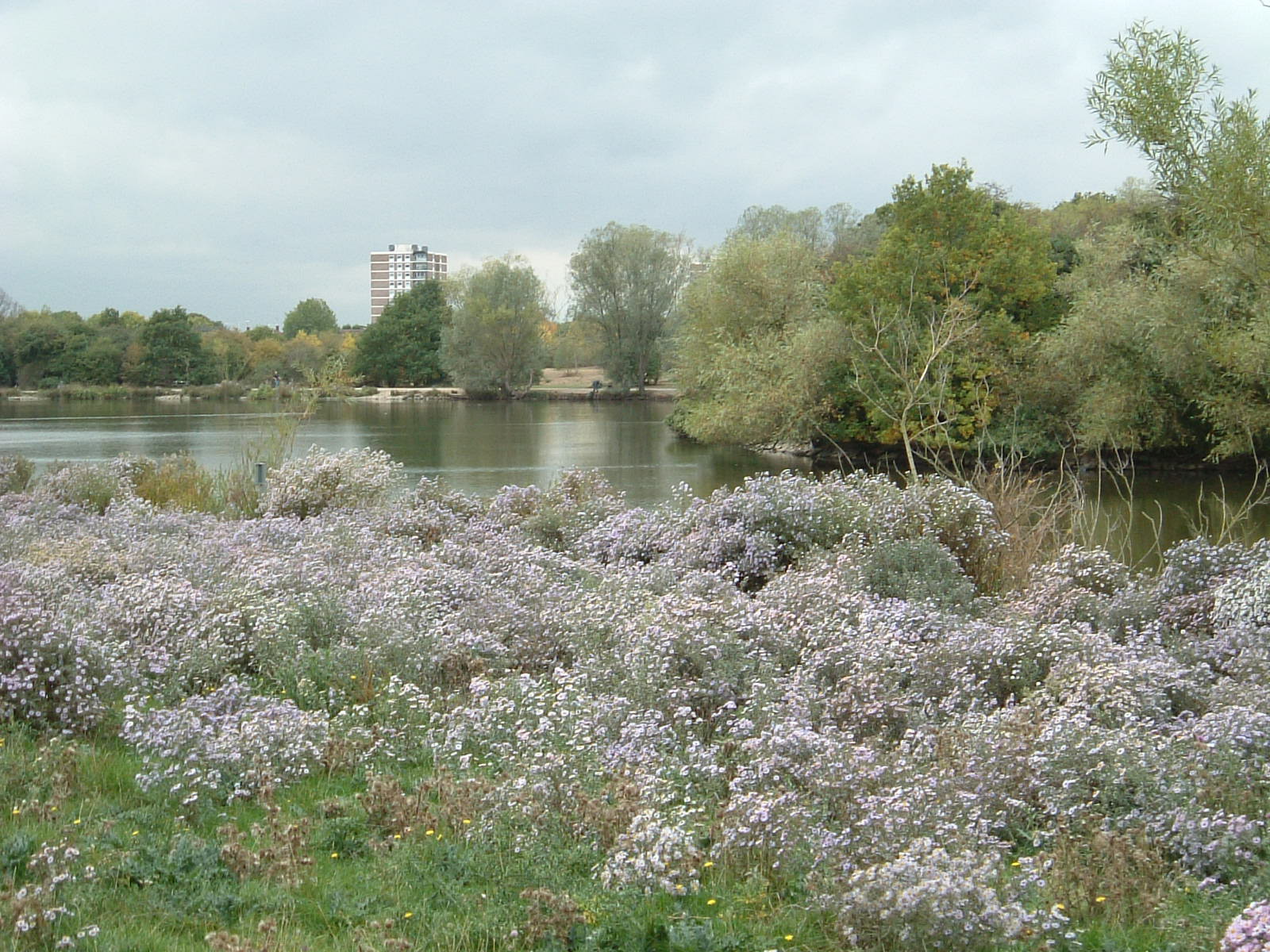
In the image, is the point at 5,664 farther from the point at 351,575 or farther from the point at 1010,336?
the point at 1010,336

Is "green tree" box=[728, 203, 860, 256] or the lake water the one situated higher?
"green tree" box=[728, 203, 860, 256]

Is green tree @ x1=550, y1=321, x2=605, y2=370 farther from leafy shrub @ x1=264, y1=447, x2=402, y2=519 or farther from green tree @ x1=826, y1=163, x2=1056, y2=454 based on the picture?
leafy shrub @ x1=264, y1=447, x2=402, y2=519

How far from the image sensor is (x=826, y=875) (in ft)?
12.9

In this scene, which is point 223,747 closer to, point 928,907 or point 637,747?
point 637,747

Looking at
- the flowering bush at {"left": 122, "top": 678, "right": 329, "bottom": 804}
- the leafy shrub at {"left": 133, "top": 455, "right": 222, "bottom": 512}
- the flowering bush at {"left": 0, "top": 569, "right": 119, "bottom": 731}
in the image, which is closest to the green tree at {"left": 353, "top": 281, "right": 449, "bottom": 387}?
the leafy shrub at {"left": 133, "top": 455, "right": 222, "bottom": 512}

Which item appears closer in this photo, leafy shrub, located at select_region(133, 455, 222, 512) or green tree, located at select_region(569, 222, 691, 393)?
leafy shrub, located at select_region(133, 455, 222, 512)

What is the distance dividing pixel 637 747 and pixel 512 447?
33549 millimetres

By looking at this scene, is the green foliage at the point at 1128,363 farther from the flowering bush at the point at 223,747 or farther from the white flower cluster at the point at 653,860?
the white flower cluster at the point at 653,860

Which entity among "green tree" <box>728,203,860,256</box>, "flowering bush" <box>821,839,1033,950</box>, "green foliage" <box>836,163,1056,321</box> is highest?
"green tree" <box>728,203,860,256</box>

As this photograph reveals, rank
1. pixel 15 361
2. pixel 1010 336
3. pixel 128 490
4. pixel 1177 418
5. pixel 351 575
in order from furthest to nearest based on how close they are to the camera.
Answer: pixel 15 361, pixel 1010 336, pixel 1177 418, pixel 128 490, pixel 351 575

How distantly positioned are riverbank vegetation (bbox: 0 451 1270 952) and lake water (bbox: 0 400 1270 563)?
17.5ft

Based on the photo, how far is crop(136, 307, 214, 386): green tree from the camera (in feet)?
274

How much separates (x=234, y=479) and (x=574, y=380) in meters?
72.6

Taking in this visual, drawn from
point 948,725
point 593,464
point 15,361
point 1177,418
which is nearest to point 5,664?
point 948,725
